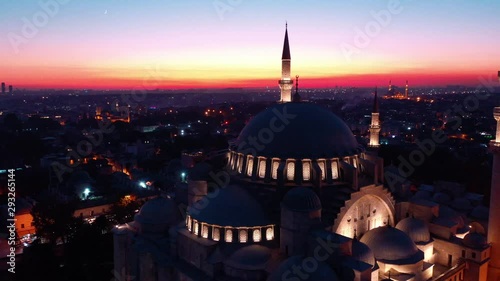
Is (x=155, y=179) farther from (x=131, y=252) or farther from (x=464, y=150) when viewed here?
(x=464, y=150)

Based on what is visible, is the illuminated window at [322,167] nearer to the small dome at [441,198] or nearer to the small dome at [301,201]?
the small dome at [301,201]

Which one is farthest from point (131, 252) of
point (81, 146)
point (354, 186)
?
point (81, 146)

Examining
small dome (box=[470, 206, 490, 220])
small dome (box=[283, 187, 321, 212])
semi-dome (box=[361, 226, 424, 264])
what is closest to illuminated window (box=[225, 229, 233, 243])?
small dome (box=[283, 187, 321, 212])

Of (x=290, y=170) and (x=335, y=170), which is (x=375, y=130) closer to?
(x=335, y=170)

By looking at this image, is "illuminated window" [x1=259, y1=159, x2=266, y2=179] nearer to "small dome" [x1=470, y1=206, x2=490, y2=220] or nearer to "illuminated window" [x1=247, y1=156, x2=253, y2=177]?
"illuminated window" [x1=247, y1=156, x2=253, y2=177]

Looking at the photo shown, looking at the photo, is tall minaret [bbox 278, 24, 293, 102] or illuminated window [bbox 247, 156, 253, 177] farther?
tall minaret [bbox 278, 24, 293, 102]

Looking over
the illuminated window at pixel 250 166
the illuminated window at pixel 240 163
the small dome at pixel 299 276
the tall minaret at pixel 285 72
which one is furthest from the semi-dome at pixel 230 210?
the tall minaret at pixel 285 72

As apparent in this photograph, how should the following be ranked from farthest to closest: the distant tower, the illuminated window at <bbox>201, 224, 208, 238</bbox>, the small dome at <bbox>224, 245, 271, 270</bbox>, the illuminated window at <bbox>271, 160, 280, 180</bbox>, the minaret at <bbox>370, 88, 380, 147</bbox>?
the minaret at <bbox>370, 88, 380, 147</bbox>, the illuminated window at <bbox>271, 160, 280, 180</bbox>, the distant tower, the illuminated window at <bbox>201, 224, 208, 238</bbox>, the small dome at <bbox>224, 245, 271, 270</bbox>
